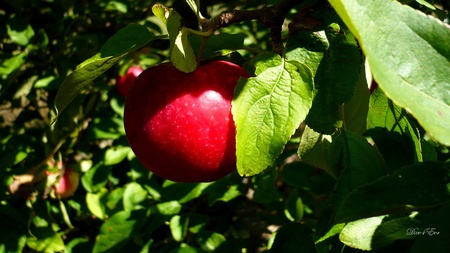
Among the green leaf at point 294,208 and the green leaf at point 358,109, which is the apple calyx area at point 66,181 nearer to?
the green leaf at point 294,208

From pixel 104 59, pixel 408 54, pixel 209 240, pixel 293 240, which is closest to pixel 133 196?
pixel 209 240

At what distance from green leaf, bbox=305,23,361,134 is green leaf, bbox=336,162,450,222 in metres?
0.11

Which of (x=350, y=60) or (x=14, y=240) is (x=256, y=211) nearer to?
(x=14, y=240)

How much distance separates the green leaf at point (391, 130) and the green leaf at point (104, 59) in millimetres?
319

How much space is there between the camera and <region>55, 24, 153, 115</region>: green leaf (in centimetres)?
63

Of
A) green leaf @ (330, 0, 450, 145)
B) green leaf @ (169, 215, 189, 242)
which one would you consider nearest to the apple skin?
green leaf @ (330, 0, 450, 145)

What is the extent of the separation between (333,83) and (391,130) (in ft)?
0.44

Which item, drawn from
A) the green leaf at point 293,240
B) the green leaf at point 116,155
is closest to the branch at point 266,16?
the green leaf at point 293,240

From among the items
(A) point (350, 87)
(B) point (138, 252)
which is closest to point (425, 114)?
(A) point (350, 87)

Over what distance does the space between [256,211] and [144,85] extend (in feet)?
2.80

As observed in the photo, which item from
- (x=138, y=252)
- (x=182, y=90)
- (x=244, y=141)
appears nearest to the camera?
(x=244, y=141)

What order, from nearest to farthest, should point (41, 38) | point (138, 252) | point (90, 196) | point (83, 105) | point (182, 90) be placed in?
point (182, 90) < point (138, 252) < point (90, 196) < point (41, 38) < point (83, 105)

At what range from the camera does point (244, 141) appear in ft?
1.88

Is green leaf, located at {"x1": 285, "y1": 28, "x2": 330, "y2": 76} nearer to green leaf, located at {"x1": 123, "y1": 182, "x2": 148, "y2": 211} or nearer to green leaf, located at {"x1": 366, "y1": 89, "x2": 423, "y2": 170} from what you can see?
green leaf, located at {"x1": 366, "y1": 89, "x2": 423, "y2": 170}
